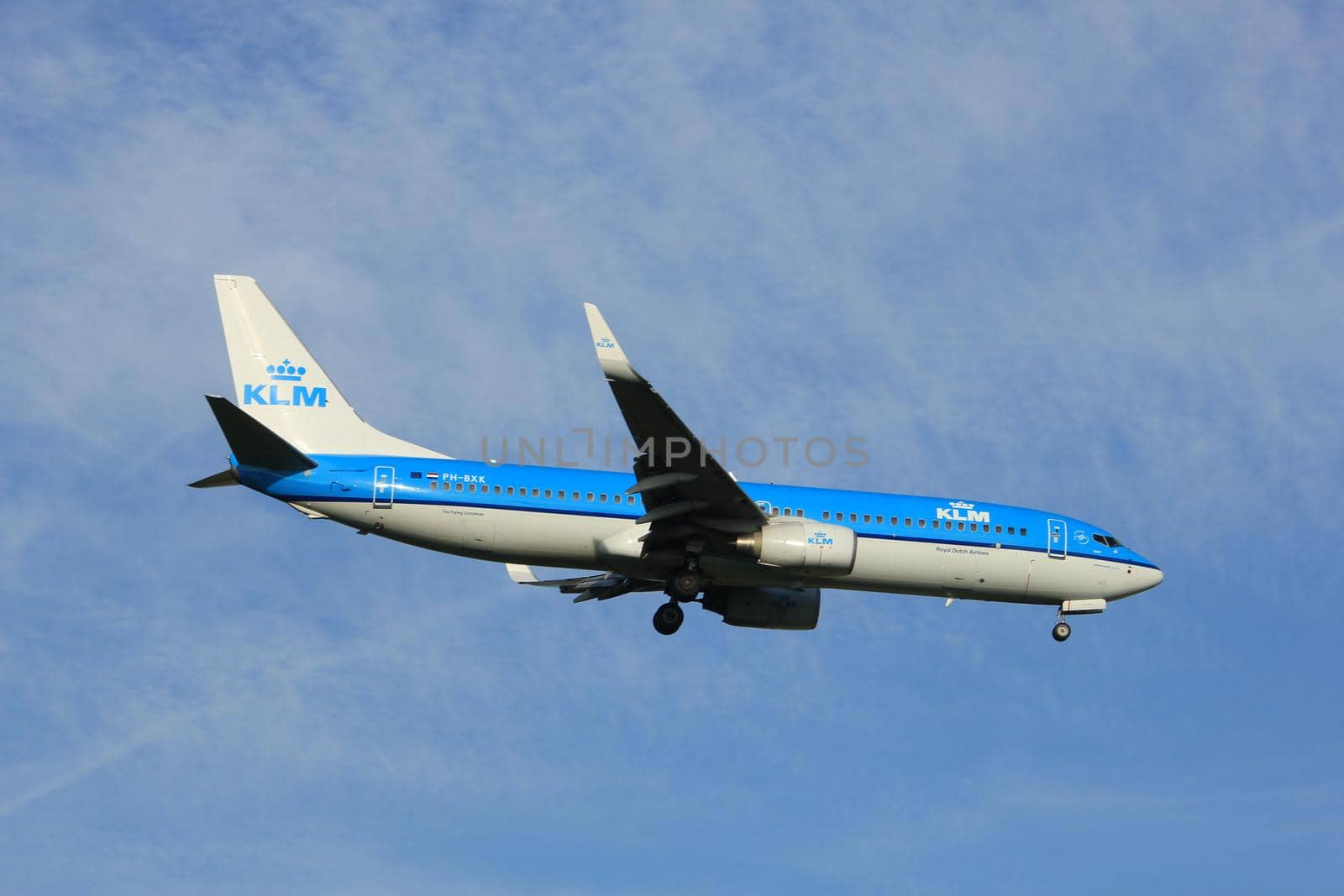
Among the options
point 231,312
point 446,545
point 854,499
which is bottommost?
point 446,545

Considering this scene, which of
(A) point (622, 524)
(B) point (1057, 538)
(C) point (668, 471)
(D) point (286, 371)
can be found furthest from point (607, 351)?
(B) point (1057, 538)

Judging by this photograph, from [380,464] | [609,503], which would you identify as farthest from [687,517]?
[380,464]

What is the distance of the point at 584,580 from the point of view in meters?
41.2

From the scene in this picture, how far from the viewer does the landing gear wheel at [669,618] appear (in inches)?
1468

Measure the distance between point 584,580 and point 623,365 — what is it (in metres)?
12.5

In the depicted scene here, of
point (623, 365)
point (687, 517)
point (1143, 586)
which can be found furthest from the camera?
point (1143, 586)

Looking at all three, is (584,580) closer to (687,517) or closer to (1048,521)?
(687,517)

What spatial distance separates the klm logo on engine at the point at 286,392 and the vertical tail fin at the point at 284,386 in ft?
0.07

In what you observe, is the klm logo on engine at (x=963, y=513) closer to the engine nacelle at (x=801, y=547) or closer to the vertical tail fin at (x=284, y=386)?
the engine nacelle at (x=801, y=547)

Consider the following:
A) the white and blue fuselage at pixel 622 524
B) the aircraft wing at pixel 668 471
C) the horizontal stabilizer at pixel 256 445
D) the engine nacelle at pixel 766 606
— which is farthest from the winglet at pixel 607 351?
the engine nacelle at pixel 766 606

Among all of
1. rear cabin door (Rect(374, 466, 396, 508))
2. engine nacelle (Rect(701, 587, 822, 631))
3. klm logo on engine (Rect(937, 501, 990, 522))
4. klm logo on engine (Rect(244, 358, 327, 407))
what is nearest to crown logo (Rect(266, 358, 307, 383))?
klm logo on engine (Rect(244, 358, 327, 407))

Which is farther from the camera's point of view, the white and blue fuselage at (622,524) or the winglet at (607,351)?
the white and blue fuselage at (622,524)

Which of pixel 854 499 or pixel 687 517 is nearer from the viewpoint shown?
pixel 687 517

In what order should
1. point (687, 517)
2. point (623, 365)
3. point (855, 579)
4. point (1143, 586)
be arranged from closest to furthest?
point (623, 365) → point (687, 517) → point (855, 579) → point (1143, 586)
